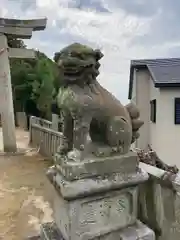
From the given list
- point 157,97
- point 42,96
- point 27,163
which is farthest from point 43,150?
point 42,96

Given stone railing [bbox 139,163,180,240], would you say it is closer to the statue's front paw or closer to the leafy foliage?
the statue's front paw

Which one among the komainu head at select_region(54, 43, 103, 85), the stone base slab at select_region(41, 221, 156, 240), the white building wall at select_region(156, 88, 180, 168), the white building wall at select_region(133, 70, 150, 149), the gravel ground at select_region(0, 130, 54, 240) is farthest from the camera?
the white building wall at select_region(133, 70, 150, 149)

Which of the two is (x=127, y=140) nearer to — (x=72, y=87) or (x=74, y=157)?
(x=74, y=157)

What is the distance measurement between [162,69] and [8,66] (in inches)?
162

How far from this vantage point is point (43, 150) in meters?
6.96

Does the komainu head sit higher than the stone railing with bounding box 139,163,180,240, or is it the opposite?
the komainu head

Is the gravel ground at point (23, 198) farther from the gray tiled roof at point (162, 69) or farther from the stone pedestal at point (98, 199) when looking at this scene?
the gray tiled roof at point (162, 69)

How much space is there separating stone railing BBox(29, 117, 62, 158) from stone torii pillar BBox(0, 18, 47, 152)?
2.25 ft

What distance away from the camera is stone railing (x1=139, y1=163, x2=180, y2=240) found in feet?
4.92

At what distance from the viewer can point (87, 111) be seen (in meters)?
1.39

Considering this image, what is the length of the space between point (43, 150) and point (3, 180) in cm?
214

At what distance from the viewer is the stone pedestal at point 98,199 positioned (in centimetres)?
137

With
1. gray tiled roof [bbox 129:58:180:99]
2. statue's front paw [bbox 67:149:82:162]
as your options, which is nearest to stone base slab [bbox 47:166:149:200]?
statue's front paw [bbox 67:149:82:162]

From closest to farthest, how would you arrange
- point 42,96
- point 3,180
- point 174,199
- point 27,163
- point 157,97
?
point 174,199 < point 3,180 < point 27,163 < point 157,97 < point 42,96
